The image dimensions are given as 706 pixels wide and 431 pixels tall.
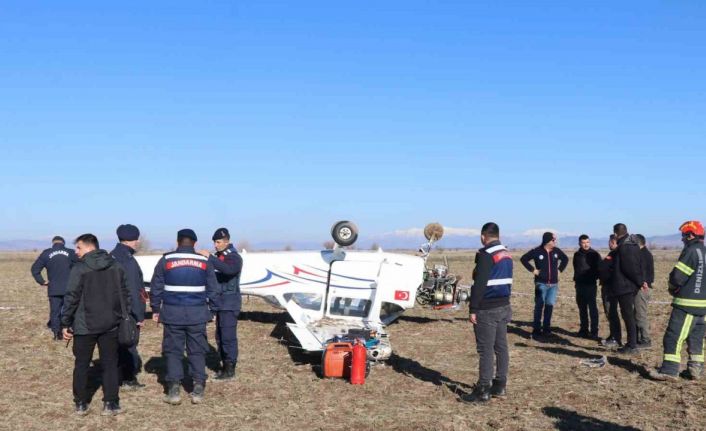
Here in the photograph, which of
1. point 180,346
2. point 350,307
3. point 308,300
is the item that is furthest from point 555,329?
point 180,346

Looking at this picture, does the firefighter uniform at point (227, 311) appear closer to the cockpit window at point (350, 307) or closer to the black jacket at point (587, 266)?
the cockpit window at point (350, 307)

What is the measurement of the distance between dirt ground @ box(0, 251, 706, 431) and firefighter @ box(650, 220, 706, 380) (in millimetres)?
294

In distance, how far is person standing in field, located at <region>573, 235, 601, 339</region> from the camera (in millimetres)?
13273

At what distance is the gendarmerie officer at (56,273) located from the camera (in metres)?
12.4

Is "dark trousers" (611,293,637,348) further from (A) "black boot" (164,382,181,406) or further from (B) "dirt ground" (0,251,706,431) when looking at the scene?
(A) "black boot" (164,382,181,406)

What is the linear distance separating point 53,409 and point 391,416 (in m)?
4.35

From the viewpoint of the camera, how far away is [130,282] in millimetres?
8633

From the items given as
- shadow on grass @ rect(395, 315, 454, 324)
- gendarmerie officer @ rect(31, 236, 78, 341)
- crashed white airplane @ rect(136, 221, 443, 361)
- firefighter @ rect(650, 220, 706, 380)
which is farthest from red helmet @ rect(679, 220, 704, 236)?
gendarmerie officer @ rect(31, 236, 78, 341)

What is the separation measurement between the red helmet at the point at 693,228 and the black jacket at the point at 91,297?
812 cm

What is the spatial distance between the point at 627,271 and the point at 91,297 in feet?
29.4

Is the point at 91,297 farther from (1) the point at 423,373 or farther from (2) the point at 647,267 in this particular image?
(2) the point at 647,267

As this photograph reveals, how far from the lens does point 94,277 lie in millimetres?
7562

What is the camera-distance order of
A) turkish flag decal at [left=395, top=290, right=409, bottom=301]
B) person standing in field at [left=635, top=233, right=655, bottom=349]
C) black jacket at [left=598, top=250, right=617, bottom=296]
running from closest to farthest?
person standing in field at [left=635, top=233, right=655, bottom=349] → black jacket at [left=598, top=250, right=617, bottom=296] → turkish flag decal at [left=395, top=290, right=409, bottom=301]

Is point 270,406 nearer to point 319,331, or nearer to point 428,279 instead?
point 319,331
